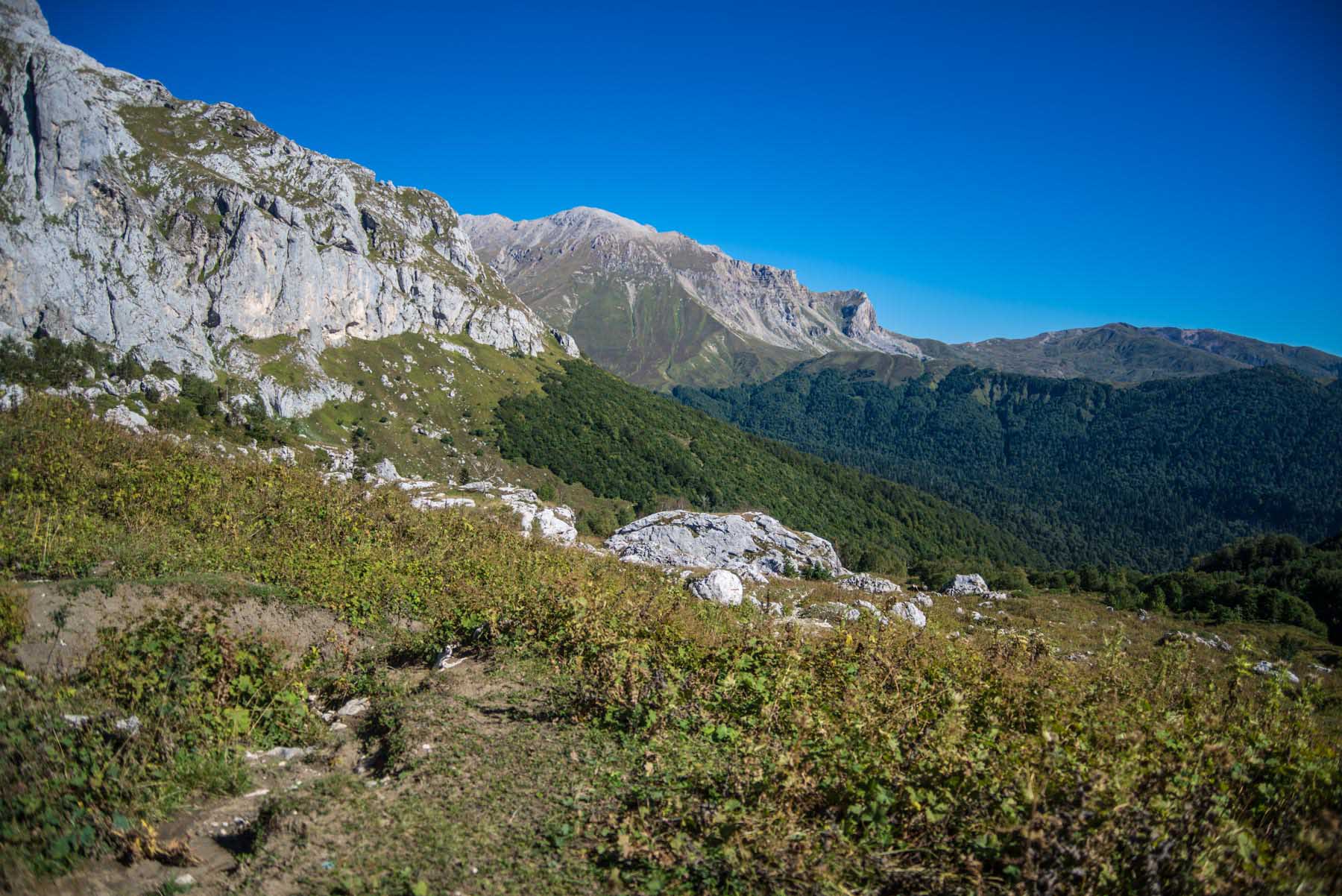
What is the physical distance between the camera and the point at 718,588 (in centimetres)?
2097

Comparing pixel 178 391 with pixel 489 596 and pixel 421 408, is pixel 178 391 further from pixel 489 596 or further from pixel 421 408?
pixel 489 596

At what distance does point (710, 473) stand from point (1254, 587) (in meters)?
98.7

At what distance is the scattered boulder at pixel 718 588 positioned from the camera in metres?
20.6

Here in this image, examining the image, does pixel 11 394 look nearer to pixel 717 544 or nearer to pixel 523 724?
pixel 717 544

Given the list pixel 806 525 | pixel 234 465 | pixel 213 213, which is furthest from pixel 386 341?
pixel 234 465

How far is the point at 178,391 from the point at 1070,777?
111m

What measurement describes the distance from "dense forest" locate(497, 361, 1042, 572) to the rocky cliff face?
3896cm

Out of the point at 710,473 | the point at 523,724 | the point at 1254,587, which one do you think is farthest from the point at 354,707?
the point at 710,473

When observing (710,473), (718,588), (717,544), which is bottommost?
(717,544)

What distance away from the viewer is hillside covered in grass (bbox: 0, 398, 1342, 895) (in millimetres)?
4812

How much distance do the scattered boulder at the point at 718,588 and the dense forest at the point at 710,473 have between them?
83.1 m

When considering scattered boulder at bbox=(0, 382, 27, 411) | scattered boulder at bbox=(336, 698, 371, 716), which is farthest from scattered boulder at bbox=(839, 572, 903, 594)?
scattered boulder at bbox=(0, 382, 27, 411)

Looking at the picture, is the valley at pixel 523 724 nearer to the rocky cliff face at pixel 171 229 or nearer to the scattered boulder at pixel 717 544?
the scattered boulder at pixel 717 544

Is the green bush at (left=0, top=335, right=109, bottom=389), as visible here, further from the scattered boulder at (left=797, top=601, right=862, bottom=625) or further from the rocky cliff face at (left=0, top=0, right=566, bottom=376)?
the scattered boulder at (left=797, top=601, right=862, bottom=625)
